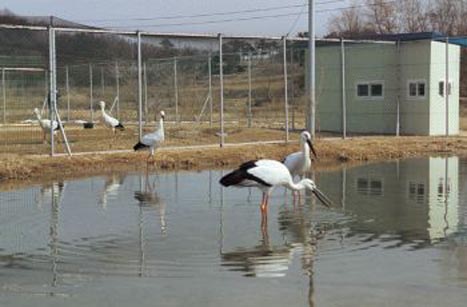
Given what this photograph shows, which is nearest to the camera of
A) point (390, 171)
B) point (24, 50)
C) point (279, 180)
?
point (279, 180)

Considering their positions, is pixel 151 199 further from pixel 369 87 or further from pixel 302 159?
pixel 369 87

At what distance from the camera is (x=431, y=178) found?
54.4 ft

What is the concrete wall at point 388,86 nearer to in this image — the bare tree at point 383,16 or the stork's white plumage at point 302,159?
the stork's white plumage at point 302,159

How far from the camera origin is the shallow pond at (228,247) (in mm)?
7246

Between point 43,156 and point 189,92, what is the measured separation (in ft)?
69.1

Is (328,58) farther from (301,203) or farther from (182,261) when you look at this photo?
(182,261)

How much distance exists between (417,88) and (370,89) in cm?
193

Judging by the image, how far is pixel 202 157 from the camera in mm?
19781

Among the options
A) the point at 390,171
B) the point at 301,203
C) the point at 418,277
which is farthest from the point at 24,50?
the point at 418,277

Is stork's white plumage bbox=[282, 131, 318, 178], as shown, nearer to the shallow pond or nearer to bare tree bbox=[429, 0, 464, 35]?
the shallow pond

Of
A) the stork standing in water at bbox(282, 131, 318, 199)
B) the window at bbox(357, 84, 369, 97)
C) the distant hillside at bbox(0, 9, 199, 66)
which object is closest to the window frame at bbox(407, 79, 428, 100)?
the window at bbox(357, 84, 369, 97)

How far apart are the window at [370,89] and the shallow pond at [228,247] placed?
15329mm

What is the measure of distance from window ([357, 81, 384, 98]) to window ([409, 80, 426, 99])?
1139mm

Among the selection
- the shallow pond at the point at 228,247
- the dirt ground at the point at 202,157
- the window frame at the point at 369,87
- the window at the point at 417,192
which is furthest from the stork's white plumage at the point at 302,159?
the window frame at the point at 369,87
